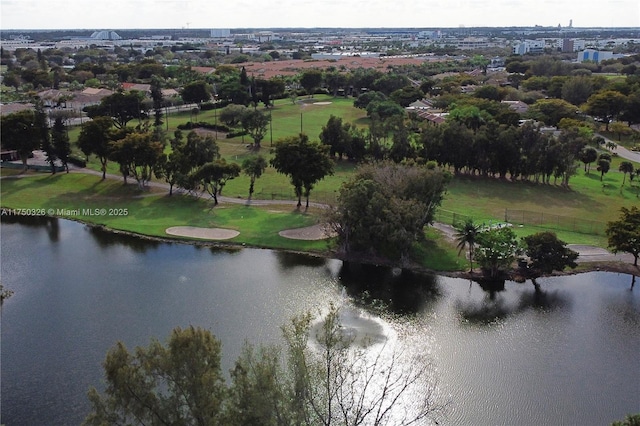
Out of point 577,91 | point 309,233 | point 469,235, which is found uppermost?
point 577,91

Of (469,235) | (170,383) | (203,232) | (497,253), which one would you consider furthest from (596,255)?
(170,383)

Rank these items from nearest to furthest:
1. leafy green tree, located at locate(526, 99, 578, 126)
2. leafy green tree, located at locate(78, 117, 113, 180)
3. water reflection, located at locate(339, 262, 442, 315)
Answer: water reflection, located at locate(339, 262, 442, 315), leafy green tree, located at locate(78, 117, 113, 180), leafy green tree, located at locate(526, 99, 578, 126)

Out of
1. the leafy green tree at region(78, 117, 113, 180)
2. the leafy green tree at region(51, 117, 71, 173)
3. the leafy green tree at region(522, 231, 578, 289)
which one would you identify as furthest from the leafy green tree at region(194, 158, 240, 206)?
the leafy green tree at region(522, 231, 578, 289)

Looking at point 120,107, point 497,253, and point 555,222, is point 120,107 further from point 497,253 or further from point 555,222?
point 497,253

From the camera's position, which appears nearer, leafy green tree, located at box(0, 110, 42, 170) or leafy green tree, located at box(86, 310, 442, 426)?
leafy green tree, located at box(86, 310, 442, 426)

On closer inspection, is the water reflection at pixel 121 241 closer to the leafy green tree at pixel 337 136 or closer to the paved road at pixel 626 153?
the leafy green tree at pixel 337 136

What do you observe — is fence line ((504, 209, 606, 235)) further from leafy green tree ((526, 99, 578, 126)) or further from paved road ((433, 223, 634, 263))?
leafy green tree ((526, 99, 578, 126))

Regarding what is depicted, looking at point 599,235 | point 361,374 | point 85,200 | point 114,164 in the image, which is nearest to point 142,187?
point 85,200
